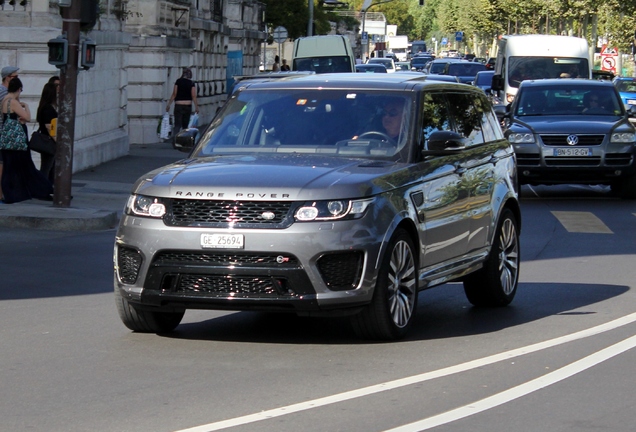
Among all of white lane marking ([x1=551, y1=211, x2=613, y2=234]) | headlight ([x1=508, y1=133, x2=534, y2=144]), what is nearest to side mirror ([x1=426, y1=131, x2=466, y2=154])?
white lane marking ([x1=551, y1=211, x2=613, y2=234])

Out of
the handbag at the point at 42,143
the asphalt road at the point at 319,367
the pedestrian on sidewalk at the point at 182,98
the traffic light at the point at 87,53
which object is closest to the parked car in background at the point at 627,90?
the pedestrian on sidewalk at the point at 182,98

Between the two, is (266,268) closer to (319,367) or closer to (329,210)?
(329,210)

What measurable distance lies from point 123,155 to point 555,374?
21257 millimetres

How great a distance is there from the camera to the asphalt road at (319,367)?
631 centimetres

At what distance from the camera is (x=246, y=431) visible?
19.6ft

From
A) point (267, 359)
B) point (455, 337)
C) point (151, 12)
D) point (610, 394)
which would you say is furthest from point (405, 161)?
point (151, 12)

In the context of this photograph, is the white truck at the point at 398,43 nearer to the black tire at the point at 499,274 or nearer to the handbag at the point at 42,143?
the handbag at the point at 42,143

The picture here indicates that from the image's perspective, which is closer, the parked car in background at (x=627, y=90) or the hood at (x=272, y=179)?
the hood at (x=272, y=179)

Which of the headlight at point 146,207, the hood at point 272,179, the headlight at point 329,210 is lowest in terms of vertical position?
the headlight at point 146,207

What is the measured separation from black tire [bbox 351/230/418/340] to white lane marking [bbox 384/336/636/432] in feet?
3.85

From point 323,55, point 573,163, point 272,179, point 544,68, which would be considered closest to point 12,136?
point 573,163

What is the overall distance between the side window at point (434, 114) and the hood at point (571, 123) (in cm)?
1078

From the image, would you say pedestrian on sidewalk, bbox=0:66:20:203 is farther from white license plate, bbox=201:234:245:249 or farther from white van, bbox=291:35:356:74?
white van, bbox=291:35:356:74

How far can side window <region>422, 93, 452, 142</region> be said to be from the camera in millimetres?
9172
